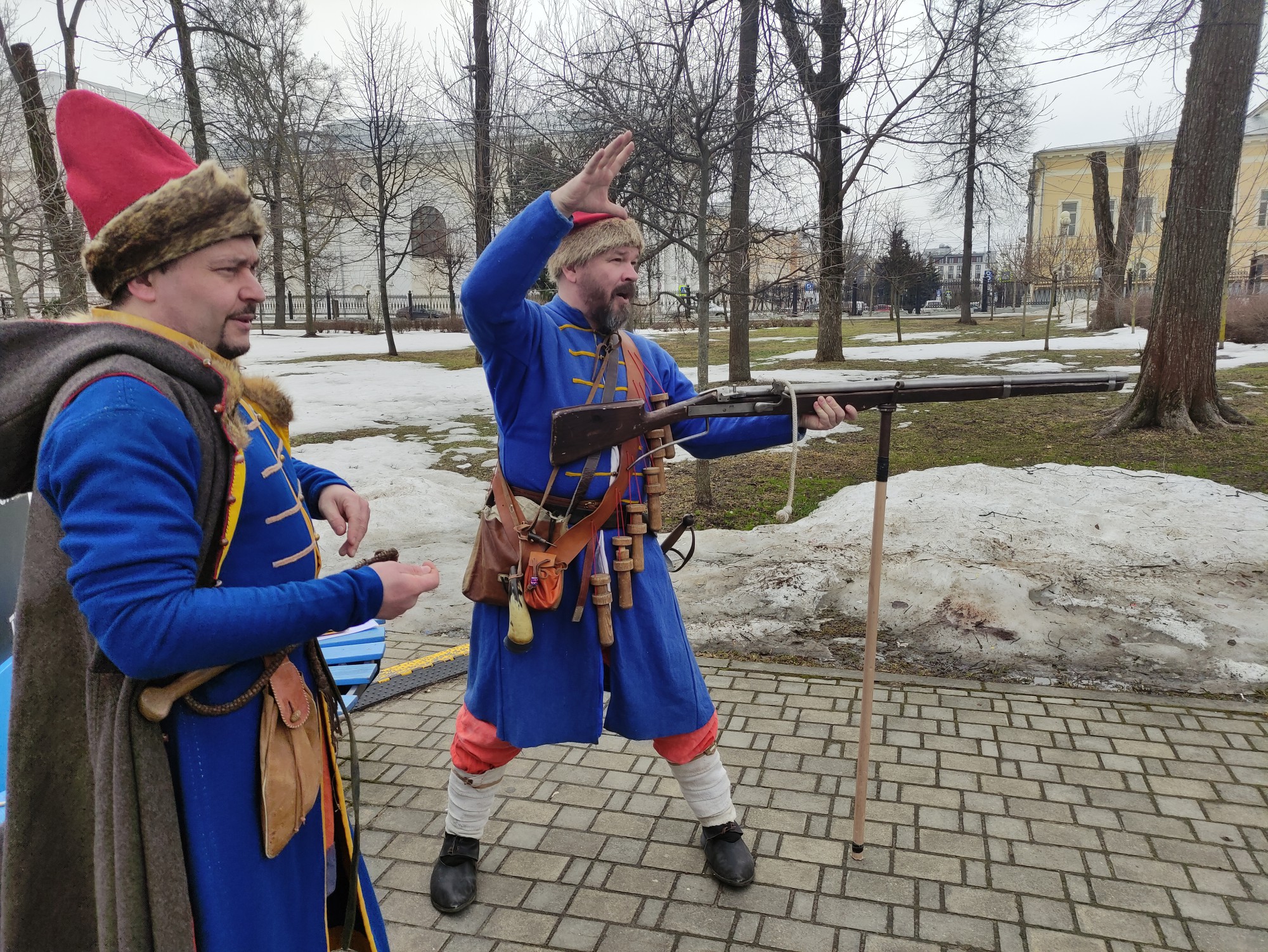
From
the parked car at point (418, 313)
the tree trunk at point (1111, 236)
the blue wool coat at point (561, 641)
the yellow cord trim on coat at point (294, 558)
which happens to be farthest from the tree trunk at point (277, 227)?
the tree trunk at point (1111, 236)

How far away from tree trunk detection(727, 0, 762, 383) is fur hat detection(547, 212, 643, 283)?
4.41 meters

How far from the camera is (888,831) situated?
3.15m

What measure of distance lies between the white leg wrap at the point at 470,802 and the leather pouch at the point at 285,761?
120 centimetres

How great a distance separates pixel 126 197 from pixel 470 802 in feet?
7.18

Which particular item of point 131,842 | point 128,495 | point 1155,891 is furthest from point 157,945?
point 1155,891

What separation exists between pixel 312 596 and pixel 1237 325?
78.8ft

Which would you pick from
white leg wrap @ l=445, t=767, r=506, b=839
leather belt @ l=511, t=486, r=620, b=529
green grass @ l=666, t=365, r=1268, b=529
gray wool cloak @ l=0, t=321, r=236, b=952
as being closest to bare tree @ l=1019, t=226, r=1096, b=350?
green grass @ l=666, t=365, r=1268, b=529

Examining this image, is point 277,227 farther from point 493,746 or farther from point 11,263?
point 493,746

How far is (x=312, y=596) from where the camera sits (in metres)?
1.49

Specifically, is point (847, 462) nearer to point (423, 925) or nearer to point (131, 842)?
point (423, 925)

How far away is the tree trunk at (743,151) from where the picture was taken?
6.90m

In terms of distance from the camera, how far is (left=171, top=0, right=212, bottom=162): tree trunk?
55.4 ft

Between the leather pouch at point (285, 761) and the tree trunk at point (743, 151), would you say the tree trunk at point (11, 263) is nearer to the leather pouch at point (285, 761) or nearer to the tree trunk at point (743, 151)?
the tree trunk at point (743, 151)

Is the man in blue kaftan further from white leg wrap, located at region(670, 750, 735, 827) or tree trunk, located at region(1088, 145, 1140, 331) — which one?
tree trunk, located at region(1088, 145, 1140, 331)
